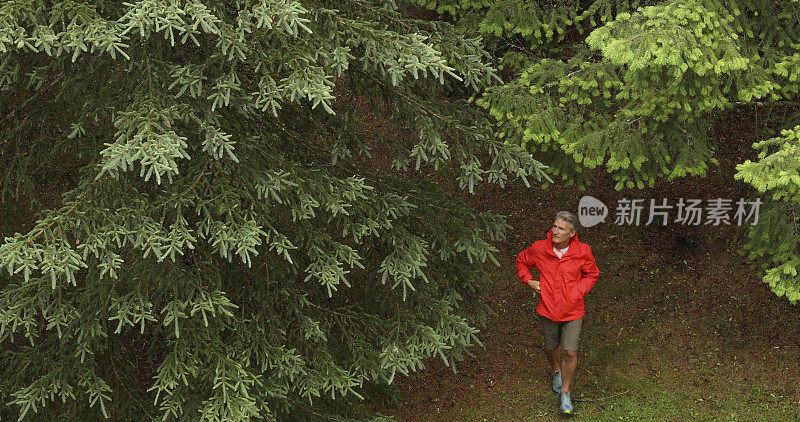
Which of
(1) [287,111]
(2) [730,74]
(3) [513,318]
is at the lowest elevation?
(3) [513,318]

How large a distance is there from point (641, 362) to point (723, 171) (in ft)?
13.2

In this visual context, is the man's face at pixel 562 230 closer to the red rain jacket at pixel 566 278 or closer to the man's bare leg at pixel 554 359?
the red rain jacket at pixel 566 278

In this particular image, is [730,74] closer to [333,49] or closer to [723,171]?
[333,49]

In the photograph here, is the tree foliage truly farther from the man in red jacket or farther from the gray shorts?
the gray shorts

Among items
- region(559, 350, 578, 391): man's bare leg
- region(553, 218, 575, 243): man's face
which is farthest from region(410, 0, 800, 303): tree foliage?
region(559, 350, 578, 391): man's bare leg

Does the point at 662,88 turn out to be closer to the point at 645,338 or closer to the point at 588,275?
the point at 588,275

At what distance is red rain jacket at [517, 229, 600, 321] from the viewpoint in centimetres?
707

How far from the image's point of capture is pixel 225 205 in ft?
17.2

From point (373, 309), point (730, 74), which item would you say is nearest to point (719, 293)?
point (730, 74)

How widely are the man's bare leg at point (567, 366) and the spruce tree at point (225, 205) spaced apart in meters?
0.98

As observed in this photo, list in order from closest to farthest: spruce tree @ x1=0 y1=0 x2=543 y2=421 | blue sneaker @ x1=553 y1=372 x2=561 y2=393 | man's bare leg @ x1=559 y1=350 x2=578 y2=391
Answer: spruce tree @ x1=0 y1=0 x2=543 y2=421 → man's bare leg @ x1=559 y1=350 x2=578 y2=391 → blue sneaker @ x1=553 y1=372 x2=561 y2=393

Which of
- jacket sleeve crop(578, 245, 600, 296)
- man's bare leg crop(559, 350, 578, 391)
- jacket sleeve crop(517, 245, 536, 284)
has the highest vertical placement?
jacket sleeve crop(578, 245, 600, 296)

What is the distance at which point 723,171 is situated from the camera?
11.5 meters

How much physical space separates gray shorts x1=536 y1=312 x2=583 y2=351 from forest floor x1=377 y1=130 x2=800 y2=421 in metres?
0.86
